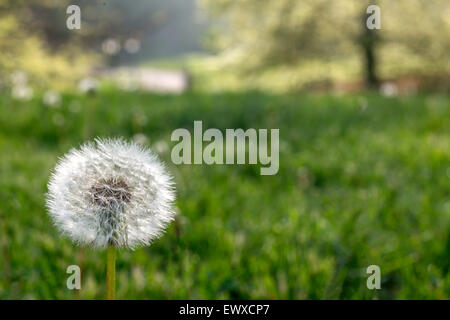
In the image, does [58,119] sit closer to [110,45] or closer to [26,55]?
[110,45]

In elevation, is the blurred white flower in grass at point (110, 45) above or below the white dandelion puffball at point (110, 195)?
above

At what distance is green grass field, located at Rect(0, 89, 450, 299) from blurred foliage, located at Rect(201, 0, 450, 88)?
18.2ft

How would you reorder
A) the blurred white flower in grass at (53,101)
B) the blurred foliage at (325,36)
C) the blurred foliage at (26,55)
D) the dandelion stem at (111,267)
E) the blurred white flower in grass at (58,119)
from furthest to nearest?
Answer: the blurred foliage at (26,55) < the blurred foliage at (325,36) < the blurred white flower in grass at (53,101) < the blurred white flower in grass at (58,119) < the dandelion stem at (111,267)

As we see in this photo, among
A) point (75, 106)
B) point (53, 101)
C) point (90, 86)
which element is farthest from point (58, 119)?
point (90, 86)

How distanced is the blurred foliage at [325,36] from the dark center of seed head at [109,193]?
31.7 feet

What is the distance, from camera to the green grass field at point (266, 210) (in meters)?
2.03

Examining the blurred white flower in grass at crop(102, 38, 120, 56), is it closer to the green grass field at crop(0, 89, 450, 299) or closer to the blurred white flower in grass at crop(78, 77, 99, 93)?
the blurred white flower in grass at crop(78, 77, 99, 93)

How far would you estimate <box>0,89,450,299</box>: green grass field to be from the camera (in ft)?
6.66

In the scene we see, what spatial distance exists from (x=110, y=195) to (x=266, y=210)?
2.05 m

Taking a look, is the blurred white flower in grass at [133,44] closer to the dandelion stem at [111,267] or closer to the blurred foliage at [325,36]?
the dandelion stem at [111,267]

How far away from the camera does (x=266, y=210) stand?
3.00m

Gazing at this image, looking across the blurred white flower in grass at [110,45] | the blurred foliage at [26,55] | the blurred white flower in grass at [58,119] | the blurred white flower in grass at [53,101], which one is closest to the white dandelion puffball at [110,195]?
the blurred white flower in grass at [110,45]

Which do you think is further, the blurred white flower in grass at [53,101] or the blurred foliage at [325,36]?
the blurred foliage at [325,36]
